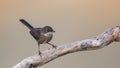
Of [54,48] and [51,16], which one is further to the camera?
[51,16]

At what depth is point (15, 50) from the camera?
99.6 inches

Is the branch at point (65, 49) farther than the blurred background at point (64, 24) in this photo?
No

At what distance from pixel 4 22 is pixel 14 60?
26cm

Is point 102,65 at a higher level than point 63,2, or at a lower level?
lower

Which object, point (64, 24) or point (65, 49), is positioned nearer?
point (65, 49)

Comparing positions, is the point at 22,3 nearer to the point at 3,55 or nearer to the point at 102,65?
the point at 3,55

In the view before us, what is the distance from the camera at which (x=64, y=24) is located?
250 centimetres

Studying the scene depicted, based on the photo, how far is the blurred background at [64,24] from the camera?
2.47 metres

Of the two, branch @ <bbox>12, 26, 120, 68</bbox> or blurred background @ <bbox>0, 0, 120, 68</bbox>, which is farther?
blurred background @ <bbox>0, 0, 120, 68</bbox>

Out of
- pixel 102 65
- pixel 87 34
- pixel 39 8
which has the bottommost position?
pixel 102 65

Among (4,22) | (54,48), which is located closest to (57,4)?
(4,22)

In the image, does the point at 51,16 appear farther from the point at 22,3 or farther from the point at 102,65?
the point at 102,65

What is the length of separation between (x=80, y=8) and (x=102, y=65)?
41 centimetres

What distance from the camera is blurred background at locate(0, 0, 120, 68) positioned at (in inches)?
97.4
